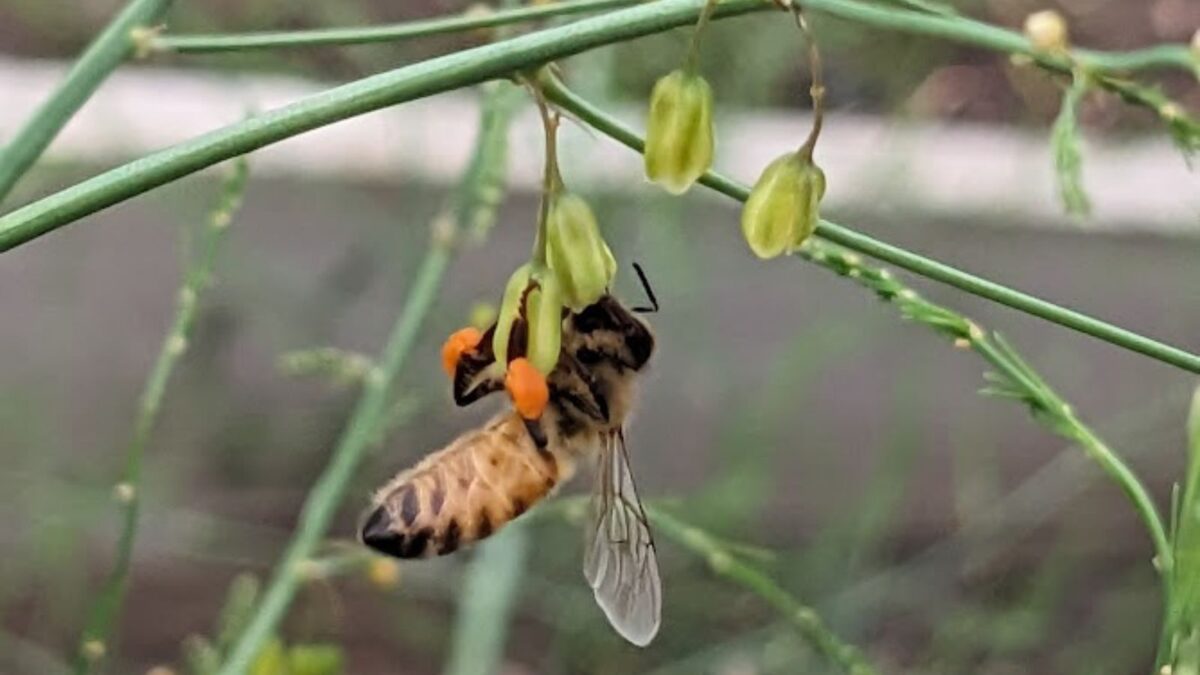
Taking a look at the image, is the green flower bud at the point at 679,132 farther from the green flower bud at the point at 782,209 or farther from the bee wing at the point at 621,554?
the bee wing at the point at 621,554

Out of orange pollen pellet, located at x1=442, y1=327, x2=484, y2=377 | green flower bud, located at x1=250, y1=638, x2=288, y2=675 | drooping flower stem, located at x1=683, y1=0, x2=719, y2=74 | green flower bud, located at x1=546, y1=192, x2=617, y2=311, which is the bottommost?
green flower bud, located at x1=250, y1=638, x2=288, y2=675

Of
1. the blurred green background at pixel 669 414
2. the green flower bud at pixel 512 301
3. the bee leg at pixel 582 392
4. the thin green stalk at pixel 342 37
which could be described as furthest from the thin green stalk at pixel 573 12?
the blurred green background at pixel 669 414

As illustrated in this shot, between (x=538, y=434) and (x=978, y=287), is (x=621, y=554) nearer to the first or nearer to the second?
(x=538, y=434)

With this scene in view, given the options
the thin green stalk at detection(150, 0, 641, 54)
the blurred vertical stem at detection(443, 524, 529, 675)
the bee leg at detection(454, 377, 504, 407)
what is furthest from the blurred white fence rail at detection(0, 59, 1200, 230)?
the thin green stalk at detection(150, 0, 641, 54)

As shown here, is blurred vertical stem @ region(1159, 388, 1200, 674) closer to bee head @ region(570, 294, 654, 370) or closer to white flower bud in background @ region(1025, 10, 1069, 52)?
white flower bud in background @ region(1025, 10, 1069, 52)

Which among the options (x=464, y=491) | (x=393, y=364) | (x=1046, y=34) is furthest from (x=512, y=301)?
(x=393, y=364)
